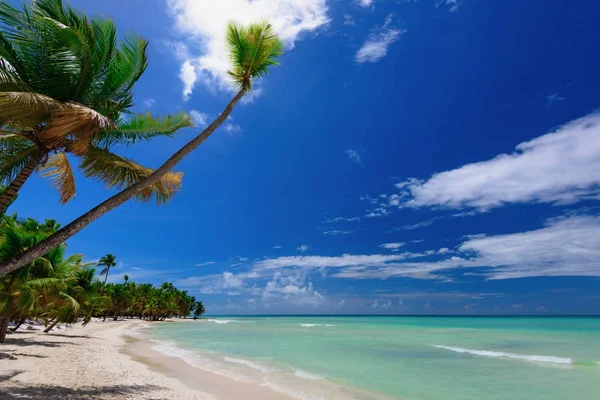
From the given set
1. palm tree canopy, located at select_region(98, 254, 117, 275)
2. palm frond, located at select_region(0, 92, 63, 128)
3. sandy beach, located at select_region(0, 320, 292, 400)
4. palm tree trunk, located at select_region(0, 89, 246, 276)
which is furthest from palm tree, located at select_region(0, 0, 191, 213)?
palm tree canopy, located at select_region(98, 254, 117, 275)

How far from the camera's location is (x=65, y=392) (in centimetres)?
753

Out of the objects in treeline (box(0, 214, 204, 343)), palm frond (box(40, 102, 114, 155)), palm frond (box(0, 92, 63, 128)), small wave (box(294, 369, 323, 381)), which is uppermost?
palm frond (box(0, 92, 63, 128))

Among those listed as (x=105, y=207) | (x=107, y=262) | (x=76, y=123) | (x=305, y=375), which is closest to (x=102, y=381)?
(x=105, y=207)

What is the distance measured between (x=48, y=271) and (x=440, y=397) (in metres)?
13.7

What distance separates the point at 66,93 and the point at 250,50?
11.5 ft

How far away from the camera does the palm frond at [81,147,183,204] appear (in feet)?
23.4

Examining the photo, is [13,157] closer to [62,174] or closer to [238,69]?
[62,174]

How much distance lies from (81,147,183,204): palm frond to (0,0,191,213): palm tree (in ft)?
0.06

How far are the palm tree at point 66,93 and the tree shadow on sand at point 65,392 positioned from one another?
373cm

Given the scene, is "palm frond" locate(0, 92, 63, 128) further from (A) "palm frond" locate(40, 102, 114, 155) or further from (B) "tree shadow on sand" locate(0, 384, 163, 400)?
(B) "tree shadow on sand" locate(0, 384, 163, 400)

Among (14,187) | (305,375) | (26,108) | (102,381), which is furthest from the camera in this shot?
(305,375)

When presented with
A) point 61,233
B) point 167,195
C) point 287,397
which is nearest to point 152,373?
point 287,397

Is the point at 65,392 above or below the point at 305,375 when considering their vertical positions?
above

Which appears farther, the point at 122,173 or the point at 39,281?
the point at 39,281
